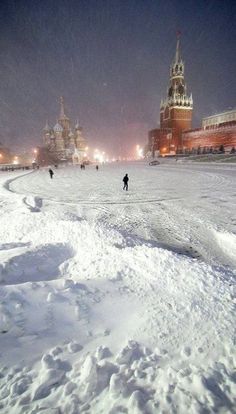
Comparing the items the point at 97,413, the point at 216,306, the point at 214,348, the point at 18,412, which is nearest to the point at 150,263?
the point at 216,306

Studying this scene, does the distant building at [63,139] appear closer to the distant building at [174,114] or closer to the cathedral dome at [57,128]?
the cathedral dome at [57,128]

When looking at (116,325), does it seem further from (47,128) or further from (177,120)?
(47,128)

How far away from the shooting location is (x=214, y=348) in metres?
3.14

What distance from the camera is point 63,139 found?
88938 millimetres

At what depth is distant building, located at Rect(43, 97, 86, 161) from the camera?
3368 inches

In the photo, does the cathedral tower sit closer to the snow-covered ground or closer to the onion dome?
the onion dome

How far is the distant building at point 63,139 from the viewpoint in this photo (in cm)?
8554

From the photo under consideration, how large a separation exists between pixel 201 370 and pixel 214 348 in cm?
47

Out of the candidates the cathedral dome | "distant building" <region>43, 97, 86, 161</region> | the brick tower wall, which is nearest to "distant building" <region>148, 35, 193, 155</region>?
the brick tower wall

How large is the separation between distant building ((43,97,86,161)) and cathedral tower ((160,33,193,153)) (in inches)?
1422

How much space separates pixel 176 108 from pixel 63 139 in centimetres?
4710

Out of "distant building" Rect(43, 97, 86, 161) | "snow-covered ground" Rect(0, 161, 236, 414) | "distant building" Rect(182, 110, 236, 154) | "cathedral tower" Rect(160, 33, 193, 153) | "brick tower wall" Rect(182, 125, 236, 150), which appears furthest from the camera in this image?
"distant building" Rect(43, 97, 86, 161)

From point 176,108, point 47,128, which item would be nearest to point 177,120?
point 176,108

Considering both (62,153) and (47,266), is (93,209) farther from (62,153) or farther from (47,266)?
(62,153)
